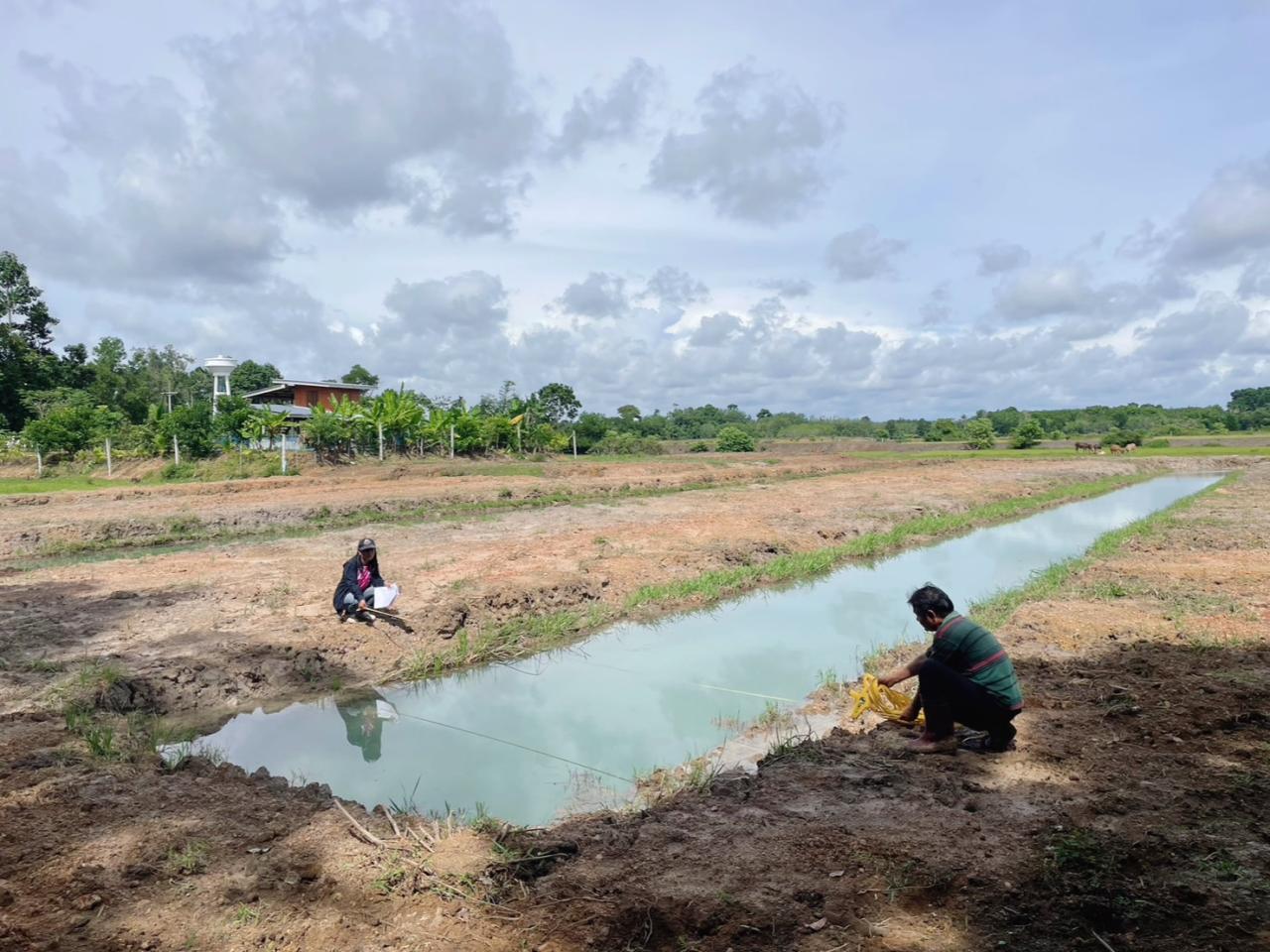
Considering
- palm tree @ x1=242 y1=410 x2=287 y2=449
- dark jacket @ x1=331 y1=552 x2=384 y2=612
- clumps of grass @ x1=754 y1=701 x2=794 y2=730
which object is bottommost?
clumps of grass @ x1=754 y1=701 x2=794 y2=730

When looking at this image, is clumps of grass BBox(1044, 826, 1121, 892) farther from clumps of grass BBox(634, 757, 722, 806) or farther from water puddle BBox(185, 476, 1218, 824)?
water puddle BBox(185, 476, 1218, 824)

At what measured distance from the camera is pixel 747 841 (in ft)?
13.4

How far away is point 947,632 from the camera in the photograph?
498 centimetres

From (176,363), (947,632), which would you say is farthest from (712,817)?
(176,363)

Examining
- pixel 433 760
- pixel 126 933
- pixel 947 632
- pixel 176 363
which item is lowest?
pixel 433 760

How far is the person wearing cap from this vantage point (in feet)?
28.3

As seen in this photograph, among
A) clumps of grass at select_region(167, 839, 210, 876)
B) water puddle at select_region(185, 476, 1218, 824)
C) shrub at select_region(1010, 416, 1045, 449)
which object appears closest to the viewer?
clumps of grass at select_region(167, 839, 210, 876)

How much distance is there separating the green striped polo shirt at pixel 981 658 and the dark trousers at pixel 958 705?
5cm

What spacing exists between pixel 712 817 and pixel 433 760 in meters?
2.57

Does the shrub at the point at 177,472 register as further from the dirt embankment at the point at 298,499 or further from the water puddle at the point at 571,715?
the water puddle at the point at 571,715

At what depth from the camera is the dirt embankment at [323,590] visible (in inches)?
295

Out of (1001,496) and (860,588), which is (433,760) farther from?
(1001,496)

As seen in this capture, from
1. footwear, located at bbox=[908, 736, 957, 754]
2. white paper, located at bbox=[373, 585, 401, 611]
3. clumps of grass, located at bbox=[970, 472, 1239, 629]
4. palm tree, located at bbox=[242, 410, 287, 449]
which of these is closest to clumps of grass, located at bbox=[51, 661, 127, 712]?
white paper, located at bbox=[373, 585, 401, 611]

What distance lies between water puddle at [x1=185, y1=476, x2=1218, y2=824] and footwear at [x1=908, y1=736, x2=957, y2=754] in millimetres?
1647
